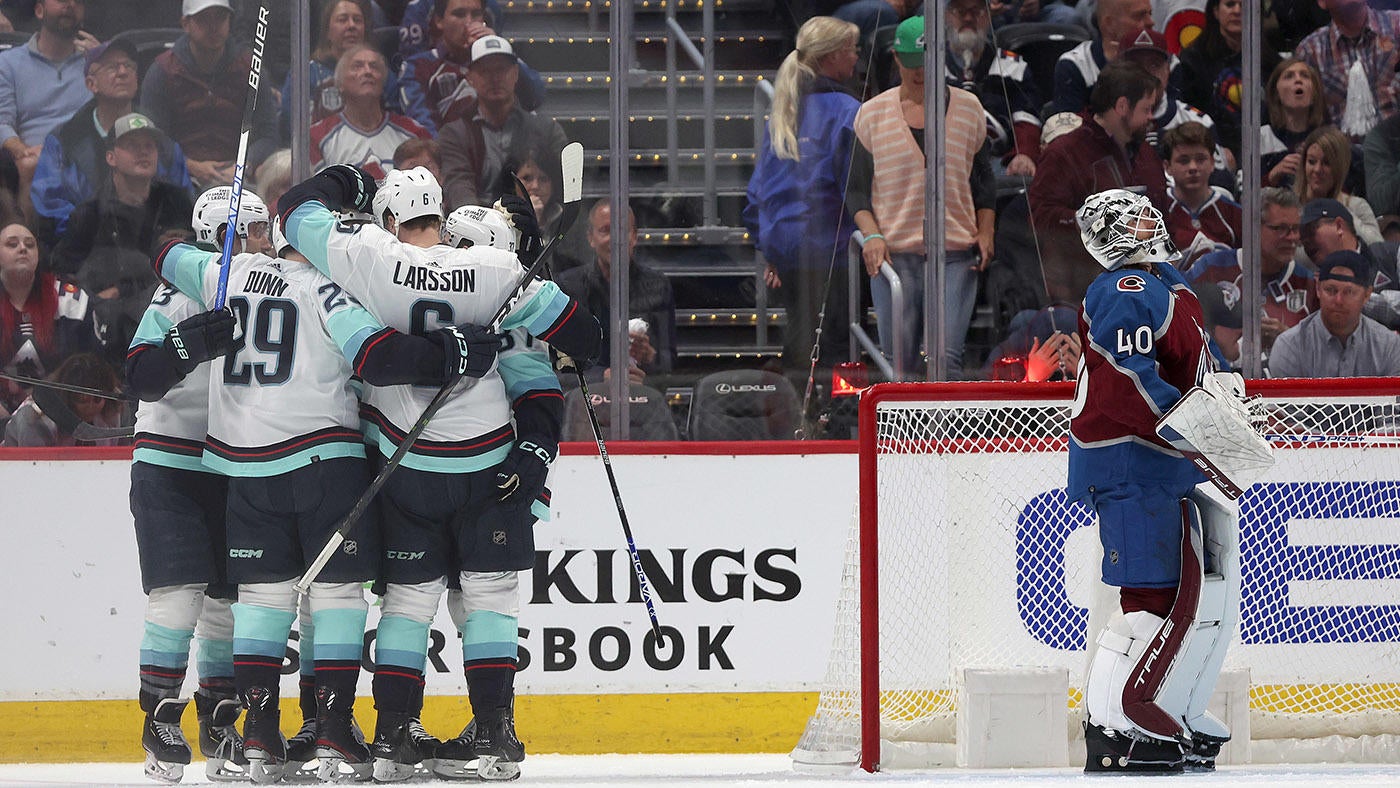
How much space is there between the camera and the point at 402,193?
3.97m

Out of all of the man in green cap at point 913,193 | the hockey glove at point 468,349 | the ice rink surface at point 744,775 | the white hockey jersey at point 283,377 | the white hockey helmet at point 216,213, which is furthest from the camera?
the man in green cap at point 913,193

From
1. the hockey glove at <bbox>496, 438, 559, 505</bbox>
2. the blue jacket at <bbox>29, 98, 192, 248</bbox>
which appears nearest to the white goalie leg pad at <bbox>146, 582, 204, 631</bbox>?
the hockey glove at <bbox>496, 438, 559, 505</bbox>

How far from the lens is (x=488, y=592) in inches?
155

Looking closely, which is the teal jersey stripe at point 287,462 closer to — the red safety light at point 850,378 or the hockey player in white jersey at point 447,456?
the hockey player in white jersey at point 447,456

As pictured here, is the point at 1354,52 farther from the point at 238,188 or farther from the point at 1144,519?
the point at 238,188

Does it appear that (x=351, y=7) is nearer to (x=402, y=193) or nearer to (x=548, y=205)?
(x=548, y=205)

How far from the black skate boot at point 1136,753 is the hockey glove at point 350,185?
211 cm

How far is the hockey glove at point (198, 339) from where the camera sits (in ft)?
A: 12.6

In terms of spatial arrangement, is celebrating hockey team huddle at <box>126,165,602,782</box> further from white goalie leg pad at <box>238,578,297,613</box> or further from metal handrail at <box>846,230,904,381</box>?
metal handrail at <box>846,230,904,381</box>

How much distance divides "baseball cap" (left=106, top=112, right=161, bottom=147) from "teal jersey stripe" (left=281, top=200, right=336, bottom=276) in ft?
4.44

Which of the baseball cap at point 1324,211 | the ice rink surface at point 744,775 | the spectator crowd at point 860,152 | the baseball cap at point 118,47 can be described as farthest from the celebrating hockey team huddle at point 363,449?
the baseball cap at point 1324,211

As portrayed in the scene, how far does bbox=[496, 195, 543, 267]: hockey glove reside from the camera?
13.5 ft

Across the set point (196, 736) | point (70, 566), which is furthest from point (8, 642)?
point (196, 736)

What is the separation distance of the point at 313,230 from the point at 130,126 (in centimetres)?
146
